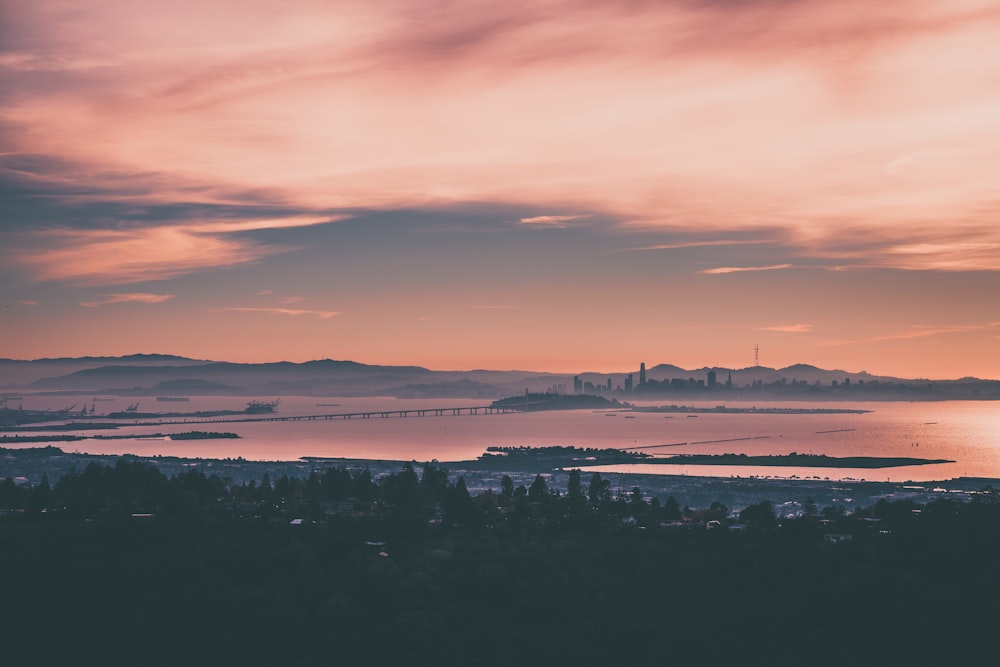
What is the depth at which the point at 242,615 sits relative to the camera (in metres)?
45.5

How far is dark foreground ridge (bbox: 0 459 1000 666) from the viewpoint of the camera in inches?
1678

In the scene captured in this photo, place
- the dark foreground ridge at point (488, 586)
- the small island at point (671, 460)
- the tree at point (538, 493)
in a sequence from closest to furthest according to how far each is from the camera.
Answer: the dark foreground ridge at point (488, 586) → the tree at point (538, 493) → the small island at point (671, 460)

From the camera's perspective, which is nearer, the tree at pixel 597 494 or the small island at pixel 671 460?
the tree at pixel 597 494

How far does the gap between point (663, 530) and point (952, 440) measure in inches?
5422

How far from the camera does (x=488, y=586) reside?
49.9 m

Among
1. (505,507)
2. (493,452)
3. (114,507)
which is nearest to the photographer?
(114,507)

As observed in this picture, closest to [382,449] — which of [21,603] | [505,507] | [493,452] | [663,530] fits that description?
[493,452]

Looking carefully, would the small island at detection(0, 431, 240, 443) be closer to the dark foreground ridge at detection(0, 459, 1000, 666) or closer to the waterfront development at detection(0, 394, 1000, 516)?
the waterfront development at detection(0, 394, 1000, 516)

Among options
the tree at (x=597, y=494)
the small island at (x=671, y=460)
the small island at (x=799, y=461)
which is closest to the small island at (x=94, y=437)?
the small island at (x=671, y=460)

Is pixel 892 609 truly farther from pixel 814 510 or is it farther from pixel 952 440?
pixel 952 440

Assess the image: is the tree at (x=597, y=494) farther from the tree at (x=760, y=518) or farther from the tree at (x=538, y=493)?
the tree at (x=760, y=518)

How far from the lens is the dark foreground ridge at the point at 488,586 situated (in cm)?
4262

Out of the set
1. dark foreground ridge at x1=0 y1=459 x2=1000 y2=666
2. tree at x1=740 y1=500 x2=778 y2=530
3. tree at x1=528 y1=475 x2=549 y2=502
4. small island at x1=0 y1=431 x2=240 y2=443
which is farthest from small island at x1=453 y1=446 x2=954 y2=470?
small island at x1=0 y1=431 x2=240 y2=443

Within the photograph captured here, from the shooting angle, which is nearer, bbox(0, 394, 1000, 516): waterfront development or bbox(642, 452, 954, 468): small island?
bbox(0, 394, 1000, 516): waterfront development
